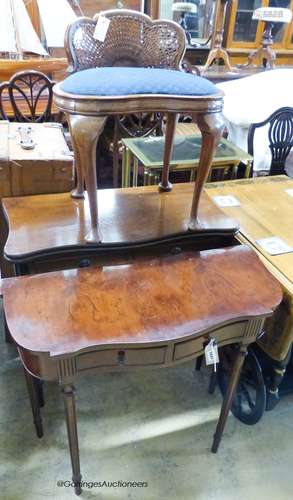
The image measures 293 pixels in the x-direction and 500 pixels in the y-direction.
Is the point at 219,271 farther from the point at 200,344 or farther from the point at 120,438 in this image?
the point at 120,438

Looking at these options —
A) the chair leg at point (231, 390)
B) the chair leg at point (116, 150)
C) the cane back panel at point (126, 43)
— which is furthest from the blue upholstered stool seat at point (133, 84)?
the chair leg at point (116, 150)

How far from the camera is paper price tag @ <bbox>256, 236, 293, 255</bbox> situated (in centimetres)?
140

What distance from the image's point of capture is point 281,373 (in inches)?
52.4

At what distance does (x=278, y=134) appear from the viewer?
2.19 metres

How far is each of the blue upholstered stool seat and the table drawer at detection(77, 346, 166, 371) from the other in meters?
0.64

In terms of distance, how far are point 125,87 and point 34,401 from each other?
1002mm

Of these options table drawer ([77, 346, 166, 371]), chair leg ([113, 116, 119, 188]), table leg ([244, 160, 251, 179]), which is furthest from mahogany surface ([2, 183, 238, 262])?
chair leg ([113, 116, 119, 188])

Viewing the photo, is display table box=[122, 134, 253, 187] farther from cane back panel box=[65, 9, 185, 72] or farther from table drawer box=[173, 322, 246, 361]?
table drawer box=[173, 322, 246, 361]

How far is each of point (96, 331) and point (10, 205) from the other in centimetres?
66

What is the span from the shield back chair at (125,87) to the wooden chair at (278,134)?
0.89 metres

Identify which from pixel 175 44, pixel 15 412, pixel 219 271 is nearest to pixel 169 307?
pixel 219 271

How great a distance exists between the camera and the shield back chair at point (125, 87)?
1.00 m

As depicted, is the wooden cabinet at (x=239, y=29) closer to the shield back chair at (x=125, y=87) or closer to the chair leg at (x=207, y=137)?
the shield back chair at (x=125, y=87)

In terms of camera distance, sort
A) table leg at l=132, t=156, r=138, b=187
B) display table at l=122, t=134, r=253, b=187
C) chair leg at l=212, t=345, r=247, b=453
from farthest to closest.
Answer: table leg at l=132, t=156, r=138, b=187 < display table at l=122, t=134, r=253, b=187 < chair leg at l=212, t=345, r=247, b=453
